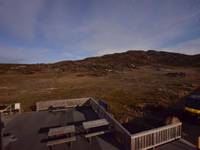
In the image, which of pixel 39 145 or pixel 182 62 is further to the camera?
pixel 182 62

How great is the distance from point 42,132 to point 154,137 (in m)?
5.07

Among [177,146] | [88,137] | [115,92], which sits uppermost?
[88,137]

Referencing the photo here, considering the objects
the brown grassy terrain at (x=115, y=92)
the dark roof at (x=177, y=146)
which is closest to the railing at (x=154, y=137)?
the dark roof at (x=177, y=146)

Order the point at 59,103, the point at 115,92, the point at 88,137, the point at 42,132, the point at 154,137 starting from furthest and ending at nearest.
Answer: the point at 115,92 → the point at 59,103 → the point at 42,132 → the point at 88,137 → the point at 154,137

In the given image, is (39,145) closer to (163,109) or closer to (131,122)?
(131,122)

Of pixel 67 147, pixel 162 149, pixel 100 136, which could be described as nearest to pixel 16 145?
pixel 67 147

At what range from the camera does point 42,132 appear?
7770mm

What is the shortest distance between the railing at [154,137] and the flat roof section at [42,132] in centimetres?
80

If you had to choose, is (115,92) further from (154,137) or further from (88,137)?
(154,137)

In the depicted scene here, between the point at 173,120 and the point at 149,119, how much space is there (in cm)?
442

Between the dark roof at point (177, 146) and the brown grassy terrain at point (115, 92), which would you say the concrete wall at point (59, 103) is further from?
the dark roof at point (177, 146)

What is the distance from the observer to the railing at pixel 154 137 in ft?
19.1

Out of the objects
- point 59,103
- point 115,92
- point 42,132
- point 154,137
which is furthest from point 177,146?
point 115,92

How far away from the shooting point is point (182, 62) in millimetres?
66062
